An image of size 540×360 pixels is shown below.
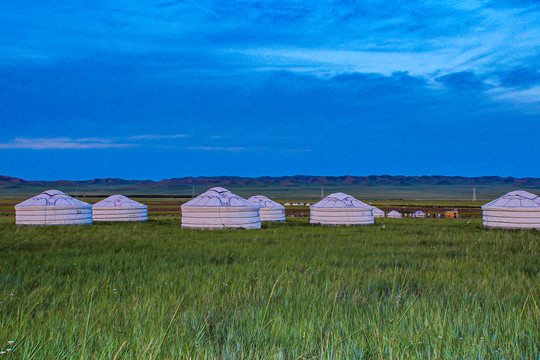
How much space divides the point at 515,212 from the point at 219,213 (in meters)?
13.6

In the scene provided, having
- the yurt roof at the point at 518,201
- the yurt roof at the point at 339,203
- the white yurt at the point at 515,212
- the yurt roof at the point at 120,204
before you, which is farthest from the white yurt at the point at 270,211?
Answer: the yurt roof at the point at 518,201

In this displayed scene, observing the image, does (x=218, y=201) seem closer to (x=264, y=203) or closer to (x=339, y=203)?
(x=339, y=203)

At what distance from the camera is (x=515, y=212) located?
20000 mm

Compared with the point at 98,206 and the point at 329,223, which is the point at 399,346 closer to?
the point at 329,223

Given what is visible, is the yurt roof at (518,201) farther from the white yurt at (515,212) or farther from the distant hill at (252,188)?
the distant hill at (252,188)

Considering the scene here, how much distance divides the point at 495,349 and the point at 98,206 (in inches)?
1077

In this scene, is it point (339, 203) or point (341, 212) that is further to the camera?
point (339, 203)

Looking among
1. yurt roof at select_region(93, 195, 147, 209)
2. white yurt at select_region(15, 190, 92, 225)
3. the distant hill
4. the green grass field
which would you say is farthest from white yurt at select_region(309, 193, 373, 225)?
the distant hill

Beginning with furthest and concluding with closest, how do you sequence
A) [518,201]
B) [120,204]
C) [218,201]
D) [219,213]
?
1. [120,204]
2. [518,201]
3. [218,201]
4. [219,213]

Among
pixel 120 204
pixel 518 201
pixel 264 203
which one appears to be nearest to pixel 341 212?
pixel 264 203

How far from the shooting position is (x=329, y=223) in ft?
73.6

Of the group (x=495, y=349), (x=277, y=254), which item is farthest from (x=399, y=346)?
(x=277, y=254)

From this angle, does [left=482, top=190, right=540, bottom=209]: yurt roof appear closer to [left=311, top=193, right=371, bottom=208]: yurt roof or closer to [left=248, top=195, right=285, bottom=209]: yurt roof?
[left=311, top=193, right=371, bottom=208]: yurt roof

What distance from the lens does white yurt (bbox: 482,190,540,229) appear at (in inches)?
779
